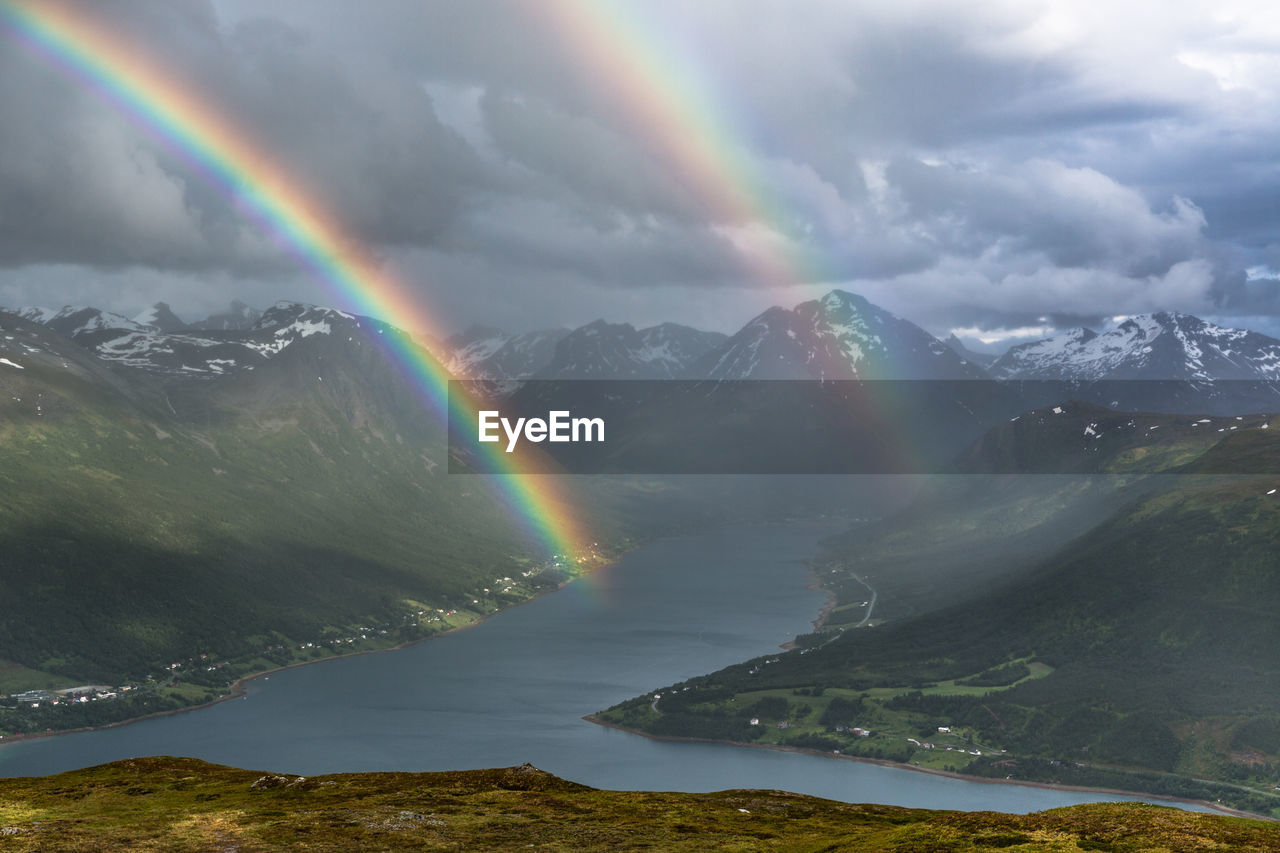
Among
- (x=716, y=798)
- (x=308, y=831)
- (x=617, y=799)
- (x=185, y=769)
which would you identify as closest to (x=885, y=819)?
(x=716, y=798)

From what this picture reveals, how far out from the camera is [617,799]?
119 metres

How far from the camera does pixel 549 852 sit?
8988cm

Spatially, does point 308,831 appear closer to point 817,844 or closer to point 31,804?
point 31,804

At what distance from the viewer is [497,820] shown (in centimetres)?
10156

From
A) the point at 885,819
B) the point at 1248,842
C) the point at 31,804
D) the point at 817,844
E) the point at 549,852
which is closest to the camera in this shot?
the point at 1248,842

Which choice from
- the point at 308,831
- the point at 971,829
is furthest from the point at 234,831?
the point at 971,829

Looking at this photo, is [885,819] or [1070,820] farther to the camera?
[885,819]

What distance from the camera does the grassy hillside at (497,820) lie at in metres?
87.7

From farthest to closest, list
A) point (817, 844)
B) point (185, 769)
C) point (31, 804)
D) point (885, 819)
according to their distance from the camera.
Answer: point (185, 769) → point (885, 819) → point (31, 804) → point (817, 844)

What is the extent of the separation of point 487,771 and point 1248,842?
81.7 metres

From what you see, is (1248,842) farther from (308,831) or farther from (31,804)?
(31,804)

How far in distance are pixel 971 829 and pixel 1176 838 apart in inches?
Result: 604

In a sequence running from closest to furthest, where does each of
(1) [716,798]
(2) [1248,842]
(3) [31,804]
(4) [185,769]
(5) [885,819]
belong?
(2) [1248,842] < (3) [31,804] < (5) [885,819] < (1) [716,798] < (4) [185,769]

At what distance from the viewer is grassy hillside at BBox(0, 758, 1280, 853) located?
87.7m
